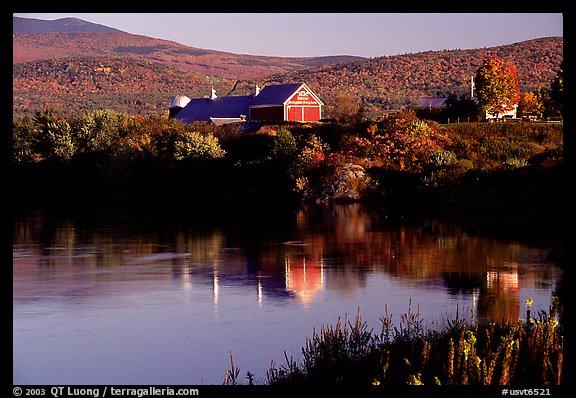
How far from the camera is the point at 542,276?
28.7m

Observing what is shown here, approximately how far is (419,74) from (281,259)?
486 ft

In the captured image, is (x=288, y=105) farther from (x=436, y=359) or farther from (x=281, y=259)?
(x=436, y=359)

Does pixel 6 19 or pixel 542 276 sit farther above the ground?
pixel 6 19

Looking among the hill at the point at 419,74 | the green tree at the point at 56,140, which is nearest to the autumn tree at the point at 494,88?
the green tree at the point at 56,140

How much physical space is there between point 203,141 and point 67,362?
53.2 meters

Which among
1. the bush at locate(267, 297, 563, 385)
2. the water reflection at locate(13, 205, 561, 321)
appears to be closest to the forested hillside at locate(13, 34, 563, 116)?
the water reflection at locate(13, 205, 561, 321)

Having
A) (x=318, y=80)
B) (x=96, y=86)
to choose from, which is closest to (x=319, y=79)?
(x=318, y=80)

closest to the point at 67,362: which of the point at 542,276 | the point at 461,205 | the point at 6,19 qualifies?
the point at 6,19

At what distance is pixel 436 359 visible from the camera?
49.0 ft

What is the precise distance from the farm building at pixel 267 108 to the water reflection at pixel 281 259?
5373 centimetres

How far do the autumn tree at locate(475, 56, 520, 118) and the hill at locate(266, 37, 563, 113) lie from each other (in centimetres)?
6348

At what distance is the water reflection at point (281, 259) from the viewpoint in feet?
89.6

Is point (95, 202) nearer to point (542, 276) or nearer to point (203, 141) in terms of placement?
point (203, 141)

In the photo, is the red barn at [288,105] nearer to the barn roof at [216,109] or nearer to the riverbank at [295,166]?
the barn roof at [216,109]
